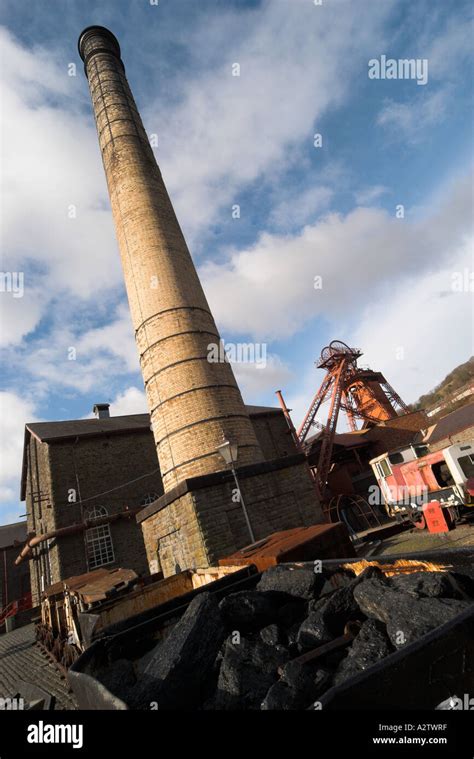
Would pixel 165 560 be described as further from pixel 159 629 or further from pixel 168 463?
pixel 159 629

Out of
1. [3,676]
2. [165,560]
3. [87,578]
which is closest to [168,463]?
[165,560]

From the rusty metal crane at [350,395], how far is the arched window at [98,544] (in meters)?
11.6

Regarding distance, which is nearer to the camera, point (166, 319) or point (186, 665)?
point (186, 665)

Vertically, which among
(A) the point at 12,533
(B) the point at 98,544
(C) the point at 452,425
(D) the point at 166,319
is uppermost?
(D) the point at 166,319

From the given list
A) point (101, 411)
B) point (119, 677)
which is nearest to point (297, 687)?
point (119, 677)

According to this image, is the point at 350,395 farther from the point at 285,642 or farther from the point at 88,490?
the point at 285,642

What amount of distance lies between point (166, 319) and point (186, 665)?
28.6ft

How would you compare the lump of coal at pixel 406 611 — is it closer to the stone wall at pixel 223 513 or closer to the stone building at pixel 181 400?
the stone building at pixel 181 400

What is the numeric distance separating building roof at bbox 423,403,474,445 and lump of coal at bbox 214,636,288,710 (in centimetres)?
2063

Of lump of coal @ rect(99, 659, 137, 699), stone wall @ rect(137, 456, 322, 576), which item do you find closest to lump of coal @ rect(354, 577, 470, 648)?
lump of coal @ rect(99, 659, 137, 699)

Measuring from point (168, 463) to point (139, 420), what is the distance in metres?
13.5

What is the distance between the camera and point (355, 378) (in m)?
27.1

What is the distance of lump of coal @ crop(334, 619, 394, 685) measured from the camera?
1.65 metres

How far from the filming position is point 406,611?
1.81 m
